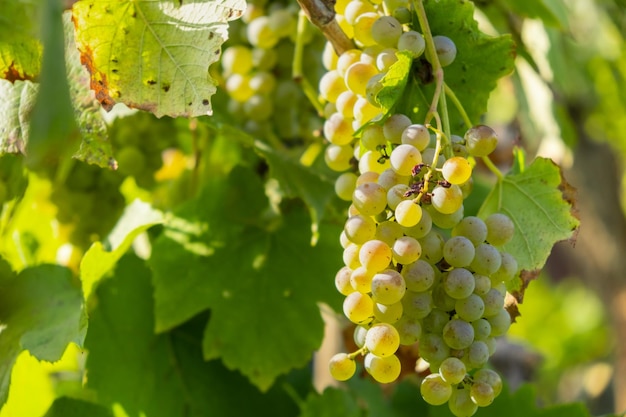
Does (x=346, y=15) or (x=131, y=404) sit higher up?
(x=346, y=15)

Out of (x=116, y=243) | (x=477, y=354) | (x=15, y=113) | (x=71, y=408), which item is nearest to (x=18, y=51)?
(x=15, y=113)

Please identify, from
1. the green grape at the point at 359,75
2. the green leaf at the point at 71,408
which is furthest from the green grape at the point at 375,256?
the green leaf at the point at 71,408

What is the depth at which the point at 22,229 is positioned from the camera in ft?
3.03

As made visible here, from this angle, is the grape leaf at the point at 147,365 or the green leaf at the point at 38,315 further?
the grape leaf at the point at 147,365

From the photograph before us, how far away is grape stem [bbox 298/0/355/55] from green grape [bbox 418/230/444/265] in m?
0.17

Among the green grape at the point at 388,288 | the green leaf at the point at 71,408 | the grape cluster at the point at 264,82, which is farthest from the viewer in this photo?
the grape cluster at the point at 264,82

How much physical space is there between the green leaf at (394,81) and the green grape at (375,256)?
10cm

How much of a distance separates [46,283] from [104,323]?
82 millimetres

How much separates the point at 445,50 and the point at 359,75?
2.6 inches

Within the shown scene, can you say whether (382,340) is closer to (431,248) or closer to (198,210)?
(431,248)

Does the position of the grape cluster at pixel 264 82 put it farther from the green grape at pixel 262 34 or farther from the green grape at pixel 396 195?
the green grape at pixel 396 195

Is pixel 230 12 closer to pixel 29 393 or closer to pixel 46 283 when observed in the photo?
pixel 46 283

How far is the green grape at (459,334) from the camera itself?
1.60 ft

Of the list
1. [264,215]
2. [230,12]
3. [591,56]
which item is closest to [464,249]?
[230,12]
